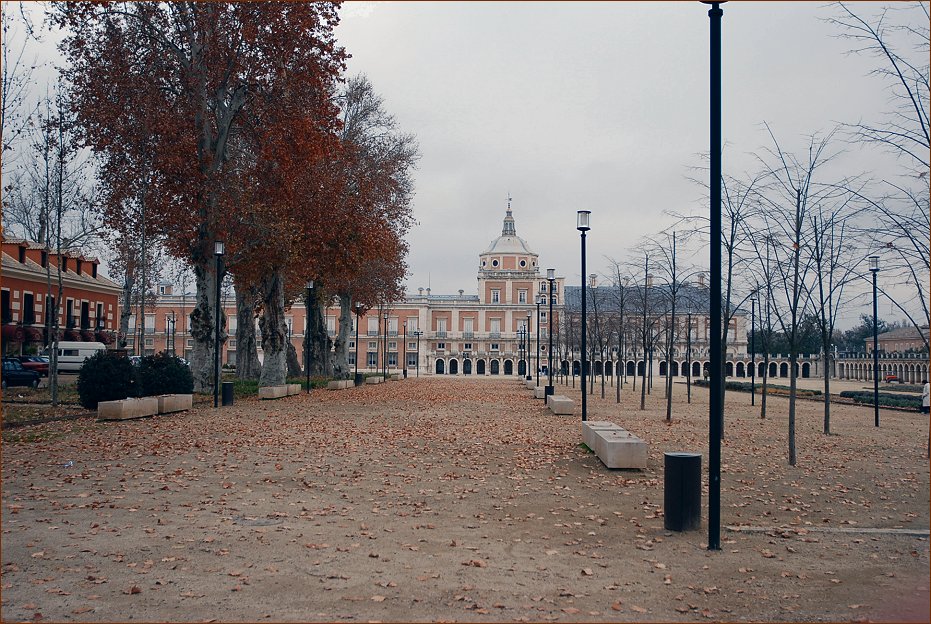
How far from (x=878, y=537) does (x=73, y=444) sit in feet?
41.6

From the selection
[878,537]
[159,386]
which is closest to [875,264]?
[878,537]

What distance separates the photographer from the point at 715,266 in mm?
7992

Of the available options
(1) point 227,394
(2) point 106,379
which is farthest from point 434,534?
(1) point 227,394

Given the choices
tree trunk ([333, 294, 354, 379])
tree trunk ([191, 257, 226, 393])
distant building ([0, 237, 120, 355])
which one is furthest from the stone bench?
distant building ([0, 237, 120, 355])

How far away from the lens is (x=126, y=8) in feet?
80.8

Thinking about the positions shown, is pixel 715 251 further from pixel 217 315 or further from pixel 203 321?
pixel 203 321

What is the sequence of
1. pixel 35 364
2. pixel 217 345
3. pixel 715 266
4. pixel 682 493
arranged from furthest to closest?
1. pixel 35 364
2. pixel 217 345
3. pixel 682 493
4. pixel 715 266

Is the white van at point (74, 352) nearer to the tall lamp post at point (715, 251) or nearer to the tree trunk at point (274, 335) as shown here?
the tree trunk at point (274, 335)

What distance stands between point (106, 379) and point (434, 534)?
15.1 m

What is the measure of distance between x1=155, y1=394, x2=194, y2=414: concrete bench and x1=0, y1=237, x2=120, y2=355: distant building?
19.8 m

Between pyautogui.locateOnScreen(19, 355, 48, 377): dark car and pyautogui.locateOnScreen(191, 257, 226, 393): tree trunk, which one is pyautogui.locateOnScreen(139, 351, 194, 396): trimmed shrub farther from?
pyautogui.locateOnScreen(19, 355, 48, 377): dark car

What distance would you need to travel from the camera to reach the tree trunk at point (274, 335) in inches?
1193

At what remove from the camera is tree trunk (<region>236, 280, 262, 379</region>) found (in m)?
39.9

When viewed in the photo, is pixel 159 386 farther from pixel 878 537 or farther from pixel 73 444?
pixel 878 537
